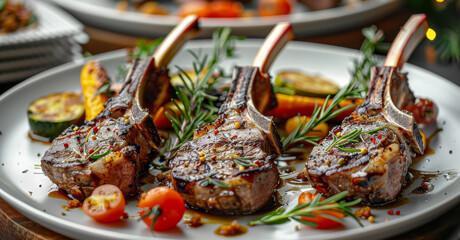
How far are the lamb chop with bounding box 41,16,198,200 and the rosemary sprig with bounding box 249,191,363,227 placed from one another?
2.44 ft

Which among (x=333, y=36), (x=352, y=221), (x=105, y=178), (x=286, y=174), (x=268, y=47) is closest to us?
(x=352, y=221)

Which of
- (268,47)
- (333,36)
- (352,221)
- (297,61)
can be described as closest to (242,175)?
(352,221)

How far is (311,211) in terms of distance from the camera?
242 centimetres

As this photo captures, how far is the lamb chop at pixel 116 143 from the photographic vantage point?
267 cm

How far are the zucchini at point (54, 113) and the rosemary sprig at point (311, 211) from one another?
169 cm

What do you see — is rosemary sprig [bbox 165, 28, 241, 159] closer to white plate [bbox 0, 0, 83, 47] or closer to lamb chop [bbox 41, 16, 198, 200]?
lamb chop [bbox 41, 16, 198, 200]

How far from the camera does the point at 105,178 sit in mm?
2660

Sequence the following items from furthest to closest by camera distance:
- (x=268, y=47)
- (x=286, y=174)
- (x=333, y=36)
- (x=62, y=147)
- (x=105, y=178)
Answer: (x=333, y=36)
(x=268, y=47)
(x=286, y=174)
(x=62, y=147)
(x=105, y=178)

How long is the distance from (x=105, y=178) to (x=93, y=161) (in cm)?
11

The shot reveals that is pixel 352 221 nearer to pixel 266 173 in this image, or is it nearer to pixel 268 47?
pixel 266 173

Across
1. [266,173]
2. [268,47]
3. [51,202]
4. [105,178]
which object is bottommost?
[51,202]

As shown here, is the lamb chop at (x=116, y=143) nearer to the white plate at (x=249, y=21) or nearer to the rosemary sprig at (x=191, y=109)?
the rosemary sprig at (x=191, y=109)

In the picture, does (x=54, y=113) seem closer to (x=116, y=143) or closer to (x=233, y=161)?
(x=116, y=143)

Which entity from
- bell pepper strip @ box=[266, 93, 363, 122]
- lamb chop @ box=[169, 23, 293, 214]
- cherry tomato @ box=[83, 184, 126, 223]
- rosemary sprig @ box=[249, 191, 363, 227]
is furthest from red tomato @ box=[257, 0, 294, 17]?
cherry tomato @ box=[83, 184, 126, 223]
